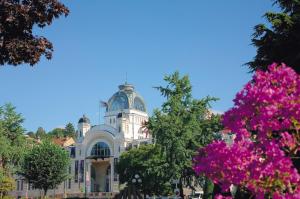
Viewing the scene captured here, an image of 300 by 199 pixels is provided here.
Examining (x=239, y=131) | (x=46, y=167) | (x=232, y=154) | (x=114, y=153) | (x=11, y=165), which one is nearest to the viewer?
(x=232, y=154)

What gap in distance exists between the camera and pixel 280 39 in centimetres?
2381

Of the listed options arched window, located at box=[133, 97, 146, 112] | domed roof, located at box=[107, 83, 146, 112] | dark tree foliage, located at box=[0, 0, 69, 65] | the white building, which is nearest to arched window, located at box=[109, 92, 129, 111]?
domed roof, located at box=[107, 83, 146, 112]

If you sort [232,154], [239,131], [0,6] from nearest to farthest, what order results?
[232,154] → [239,131] → [0,6]

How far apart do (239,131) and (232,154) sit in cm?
79

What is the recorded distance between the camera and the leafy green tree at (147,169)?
139 feet

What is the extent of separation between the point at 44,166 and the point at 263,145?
49.4 m

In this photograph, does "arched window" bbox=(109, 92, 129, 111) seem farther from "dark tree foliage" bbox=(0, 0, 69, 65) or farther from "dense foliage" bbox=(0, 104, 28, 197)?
"dark tree foliage" bbox=(0, 0, 69, 65)

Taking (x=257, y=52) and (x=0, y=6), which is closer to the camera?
(x=0, y=6)

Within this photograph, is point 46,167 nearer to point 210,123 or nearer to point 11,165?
point 11,165

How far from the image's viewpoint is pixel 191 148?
3934cm

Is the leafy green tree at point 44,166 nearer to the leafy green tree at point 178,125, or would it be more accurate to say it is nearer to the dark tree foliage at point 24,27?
the leafy green tree at point 178,125

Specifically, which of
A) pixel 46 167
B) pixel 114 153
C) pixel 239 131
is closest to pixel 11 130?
pixel 46 167

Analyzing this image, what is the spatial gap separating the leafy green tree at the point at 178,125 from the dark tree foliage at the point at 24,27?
81.8 ft

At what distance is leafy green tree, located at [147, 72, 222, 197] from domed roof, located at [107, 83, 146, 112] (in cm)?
6088
